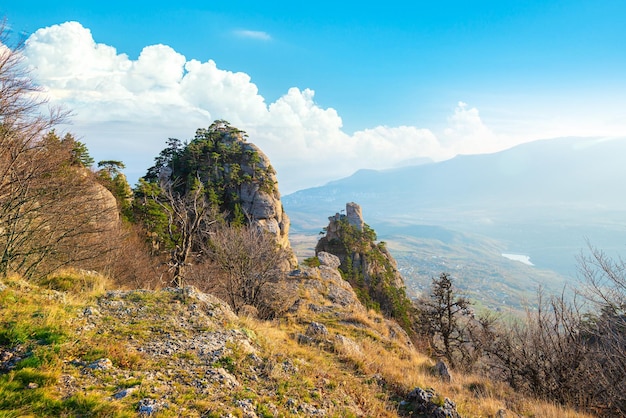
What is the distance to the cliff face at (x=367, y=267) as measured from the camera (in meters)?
47.8

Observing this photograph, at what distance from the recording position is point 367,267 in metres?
54.6

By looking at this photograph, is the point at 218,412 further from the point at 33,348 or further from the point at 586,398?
the point at 586,398

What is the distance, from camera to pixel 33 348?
5641mm

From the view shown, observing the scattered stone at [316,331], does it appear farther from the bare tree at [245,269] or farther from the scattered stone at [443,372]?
the bare tree at [245,269]

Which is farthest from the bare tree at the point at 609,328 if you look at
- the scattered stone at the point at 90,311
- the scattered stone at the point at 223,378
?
the scattered stone at the point at 90,311

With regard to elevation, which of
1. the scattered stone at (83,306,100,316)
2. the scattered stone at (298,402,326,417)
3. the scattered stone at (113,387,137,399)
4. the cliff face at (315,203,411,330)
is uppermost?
the scattered stone at (83,306,100,316)

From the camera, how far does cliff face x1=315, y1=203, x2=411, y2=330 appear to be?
47.8m

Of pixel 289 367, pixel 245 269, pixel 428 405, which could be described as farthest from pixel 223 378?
pixel 245 269

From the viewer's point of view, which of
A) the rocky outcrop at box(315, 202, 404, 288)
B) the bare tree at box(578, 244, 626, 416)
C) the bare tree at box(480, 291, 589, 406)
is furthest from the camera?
the rocky outcrop at box(315, 202, 404, 288)

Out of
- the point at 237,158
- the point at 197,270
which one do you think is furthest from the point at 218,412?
the point at 237,158

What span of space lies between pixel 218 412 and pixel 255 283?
1397 cm

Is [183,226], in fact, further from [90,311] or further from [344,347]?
[344,347]

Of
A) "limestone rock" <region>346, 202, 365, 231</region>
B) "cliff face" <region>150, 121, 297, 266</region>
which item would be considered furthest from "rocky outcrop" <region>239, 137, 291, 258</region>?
"limestone rock" <region>346, 202, 365, 231</region>

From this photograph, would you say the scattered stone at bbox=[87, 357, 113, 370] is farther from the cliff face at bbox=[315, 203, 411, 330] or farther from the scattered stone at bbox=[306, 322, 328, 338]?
the cliff face at bbox=[315, 203, 411, 330]
